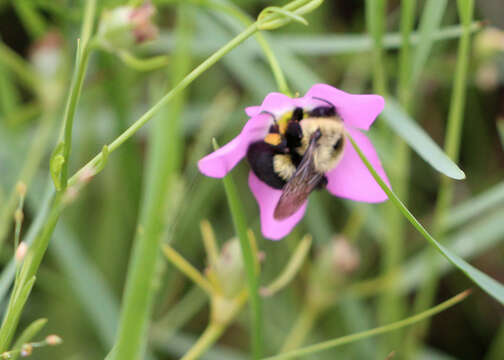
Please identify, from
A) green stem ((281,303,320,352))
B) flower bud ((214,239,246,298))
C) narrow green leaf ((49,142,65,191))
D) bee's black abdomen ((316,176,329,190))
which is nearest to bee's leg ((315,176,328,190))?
bee's black abdomen ((316,176,329,190))

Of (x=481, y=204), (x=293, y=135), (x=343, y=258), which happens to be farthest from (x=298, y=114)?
(x=343, y=258)

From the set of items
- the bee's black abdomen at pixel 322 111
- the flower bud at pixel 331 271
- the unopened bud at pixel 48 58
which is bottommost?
the flower bud at pixel 331 271

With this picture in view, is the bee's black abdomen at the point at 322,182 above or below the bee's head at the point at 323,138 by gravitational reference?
below

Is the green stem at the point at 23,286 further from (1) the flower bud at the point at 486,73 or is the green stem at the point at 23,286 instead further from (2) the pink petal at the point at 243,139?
(1) the flower bud at the point at 486,73

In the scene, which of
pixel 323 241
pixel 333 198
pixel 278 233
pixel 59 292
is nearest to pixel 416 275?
pixel 323 241

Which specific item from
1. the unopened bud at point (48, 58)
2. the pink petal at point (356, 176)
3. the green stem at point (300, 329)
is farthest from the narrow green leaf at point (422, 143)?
the unopened bud at point (48, 58)

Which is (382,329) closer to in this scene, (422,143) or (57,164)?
(422,143)
